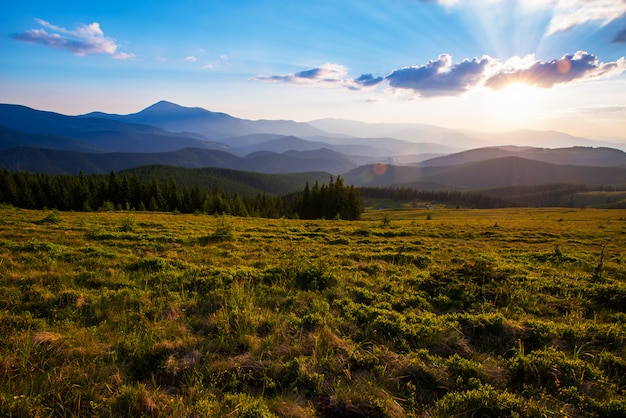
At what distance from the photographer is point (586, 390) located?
4.82m

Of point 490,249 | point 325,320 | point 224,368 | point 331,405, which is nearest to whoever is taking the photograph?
point 331,405

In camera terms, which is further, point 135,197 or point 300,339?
point 135,197

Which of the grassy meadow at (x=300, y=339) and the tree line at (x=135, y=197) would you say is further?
the tree line at (x=135, y=197)

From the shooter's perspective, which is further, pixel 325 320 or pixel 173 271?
pixel 173 271

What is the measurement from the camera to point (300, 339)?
6.12 m

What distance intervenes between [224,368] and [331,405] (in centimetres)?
207

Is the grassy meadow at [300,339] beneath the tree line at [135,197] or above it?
Answer: above

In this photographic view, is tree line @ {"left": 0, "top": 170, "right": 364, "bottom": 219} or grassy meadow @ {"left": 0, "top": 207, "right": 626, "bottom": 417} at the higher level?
grassy meadow @ {"left": 0, "top": 207, "right": 626, "bottom": 417}

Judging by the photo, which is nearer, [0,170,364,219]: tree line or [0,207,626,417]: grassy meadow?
[0,207,626,417]: grassy meadow

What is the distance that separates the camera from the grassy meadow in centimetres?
447

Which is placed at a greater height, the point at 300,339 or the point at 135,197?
the point at 300,339

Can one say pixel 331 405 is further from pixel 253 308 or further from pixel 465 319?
pixel 465 319

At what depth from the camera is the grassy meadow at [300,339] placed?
176 inches

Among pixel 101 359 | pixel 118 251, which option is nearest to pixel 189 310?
pixel 101 359
